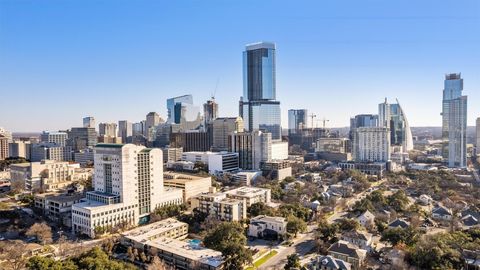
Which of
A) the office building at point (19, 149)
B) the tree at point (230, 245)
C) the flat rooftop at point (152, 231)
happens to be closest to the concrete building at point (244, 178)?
the flat rooftop at point (152, 231)

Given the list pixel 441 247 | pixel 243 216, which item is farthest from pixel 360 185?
pixel 441 247

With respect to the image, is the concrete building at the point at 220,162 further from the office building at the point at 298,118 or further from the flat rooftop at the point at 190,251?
the office building at the point at 298,118

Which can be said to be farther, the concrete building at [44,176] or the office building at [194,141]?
the office building at [194,141]

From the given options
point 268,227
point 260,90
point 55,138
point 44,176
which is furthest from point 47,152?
point 268,227

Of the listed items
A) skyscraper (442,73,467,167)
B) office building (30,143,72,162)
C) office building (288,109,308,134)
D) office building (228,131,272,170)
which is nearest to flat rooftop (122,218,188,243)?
office building (228,131,272,170)

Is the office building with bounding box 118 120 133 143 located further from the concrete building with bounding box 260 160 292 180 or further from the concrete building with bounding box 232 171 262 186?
the concrete building with bounding box 232 171 262 186

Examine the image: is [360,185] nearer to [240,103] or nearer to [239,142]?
[239,142]

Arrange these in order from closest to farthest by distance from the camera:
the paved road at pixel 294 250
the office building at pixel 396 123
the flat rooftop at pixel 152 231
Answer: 1. the paved road at pixel 294 250
2. the flat rooftop at pixel 152 231
3. the office building at pixel 396 123
